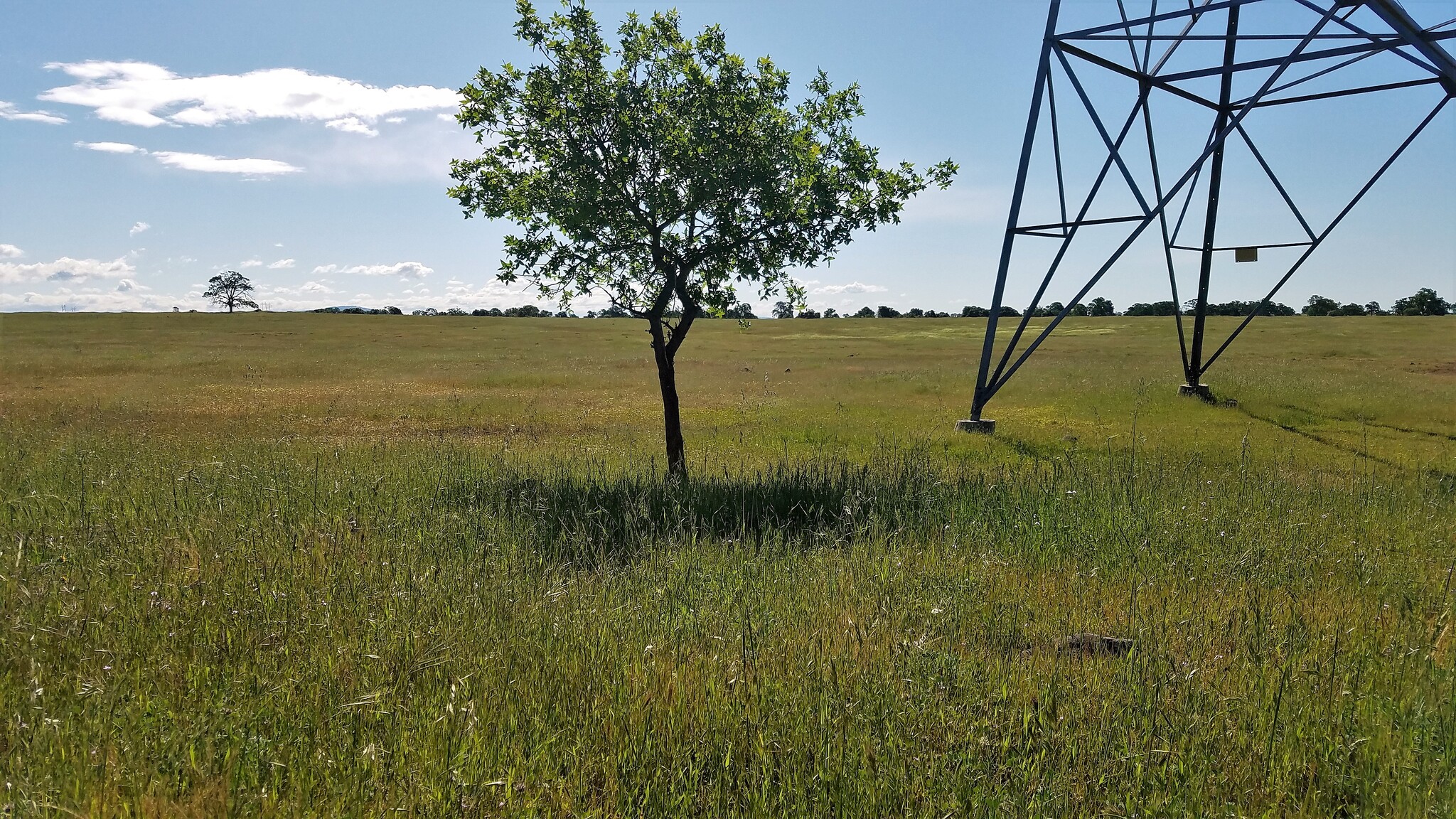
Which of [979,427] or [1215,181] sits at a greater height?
[1215,181]

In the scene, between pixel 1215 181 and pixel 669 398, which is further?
pixel 1215 181

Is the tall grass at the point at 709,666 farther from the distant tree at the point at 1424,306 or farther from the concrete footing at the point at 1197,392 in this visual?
the distant tree at the point at 1424,306

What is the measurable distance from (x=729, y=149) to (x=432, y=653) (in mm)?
9783

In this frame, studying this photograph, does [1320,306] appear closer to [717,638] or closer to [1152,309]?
[1152,309]

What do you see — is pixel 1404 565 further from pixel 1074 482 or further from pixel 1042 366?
pixel 1042 366

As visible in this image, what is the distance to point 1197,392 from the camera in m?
23.0

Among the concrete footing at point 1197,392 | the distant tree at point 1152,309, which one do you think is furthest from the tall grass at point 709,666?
→ the distant tree at point 1152,309

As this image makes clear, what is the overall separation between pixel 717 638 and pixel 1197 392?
2249 centimetres

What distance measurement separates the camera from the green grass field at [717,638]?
369 cm

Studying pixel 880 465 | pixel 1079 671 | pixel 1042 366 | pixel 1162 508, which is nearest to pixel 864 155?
pixel 880 465

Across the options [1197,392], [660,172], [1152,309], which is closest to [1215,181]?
[1197,392]

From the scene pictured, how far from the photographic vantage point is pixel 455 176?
13547 millimetres

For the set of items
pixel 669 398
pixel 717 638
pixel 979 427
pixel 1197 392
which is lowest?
pixel 979 427

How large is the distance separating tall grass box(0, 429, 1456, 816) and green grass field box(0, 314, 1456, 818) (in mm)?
28
